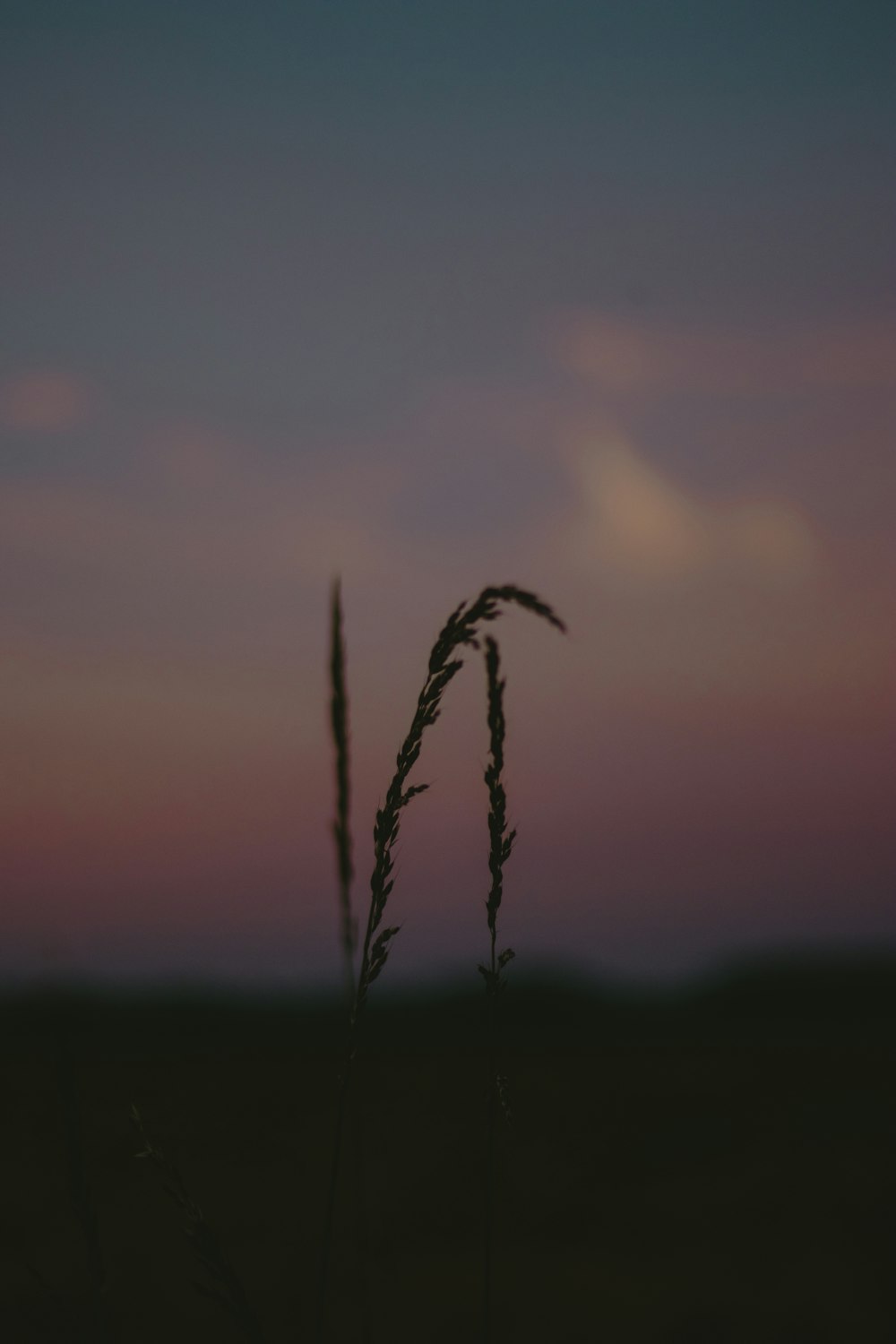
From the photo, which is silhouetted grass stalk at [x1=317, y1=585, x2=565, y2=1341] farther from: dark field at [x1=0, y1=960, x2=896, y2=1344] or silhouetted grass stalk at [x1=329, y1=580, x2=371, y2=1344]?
dark field at [x1=0, y1=960, x2=896, y2=1344]

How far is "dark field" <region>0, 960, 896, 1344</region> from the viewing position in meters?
7.15

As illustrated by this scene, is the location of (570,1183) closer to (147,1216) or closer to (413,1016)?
(147,1216)

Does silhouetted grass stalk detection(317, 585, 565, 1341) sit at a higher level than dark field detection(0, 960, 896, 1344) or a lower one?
higher

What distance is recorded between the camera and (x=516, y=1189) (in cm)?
973

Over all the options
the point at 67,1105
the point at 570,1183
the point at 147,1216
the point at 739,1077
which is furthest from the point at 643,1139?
the point at 67,1105

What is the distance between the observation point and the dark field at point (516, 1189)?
7152mm

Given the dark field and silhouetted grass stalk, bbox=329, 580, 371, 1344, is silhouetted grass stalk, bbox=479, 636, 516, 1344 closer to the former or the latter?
silhouetted grass stalk, bbox=329, 580, 371, 1344

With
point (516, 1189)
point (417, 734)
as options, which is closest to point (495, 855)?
point (417, 734)

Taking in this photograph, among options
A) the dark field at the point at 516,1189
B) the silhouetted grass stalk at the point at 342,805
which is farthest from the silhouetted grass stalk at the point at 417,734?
→ the dark field at the point at 516,1189

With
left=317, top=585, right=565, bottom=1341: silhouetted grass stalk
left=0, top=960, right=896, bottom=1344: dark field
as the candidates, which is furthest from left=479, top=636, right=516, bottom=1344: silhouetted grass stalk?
left=0, top=960, right=896, bottom=1344: dark field

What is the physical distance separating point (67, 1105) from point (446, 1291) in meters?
6.99

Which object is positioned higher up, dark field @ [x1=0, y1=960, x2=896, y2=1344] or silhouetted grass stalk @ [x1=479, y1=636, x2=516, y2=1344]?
silhouetted grass stalk @ [x1=479, y1=636, x2=516, y2=1344]

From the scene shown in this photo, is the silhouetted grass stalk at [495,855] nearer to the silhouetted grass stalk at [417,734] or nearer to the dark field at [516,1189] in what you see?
the silhouetted grass stalk at [417,734]

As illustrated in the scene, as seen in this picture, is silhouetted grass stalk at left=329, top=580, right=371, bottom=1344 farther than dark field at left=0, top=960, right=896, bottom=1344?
No
